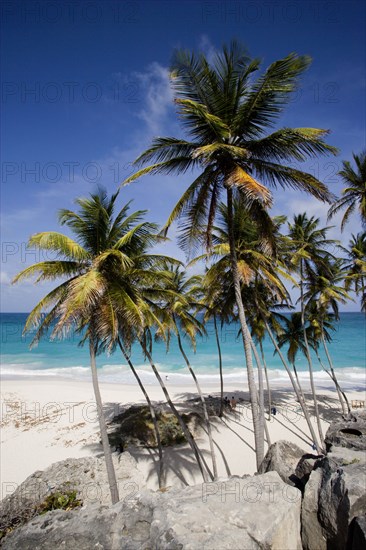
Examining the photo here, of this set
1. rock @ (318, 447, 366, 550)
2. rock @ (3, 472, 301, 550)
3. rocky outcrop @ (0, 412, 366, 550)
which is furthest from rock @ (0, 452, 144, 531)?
rock @ (318, 447, 366, 550)

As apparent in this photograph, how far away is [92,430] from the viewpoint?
16766mm

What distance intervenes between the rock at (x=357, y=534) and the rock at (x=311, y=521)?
43cm

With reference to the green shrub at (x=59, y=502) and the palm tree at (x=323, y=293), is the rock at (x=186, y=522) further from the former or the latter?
the palm tree at (x=323, y=293)

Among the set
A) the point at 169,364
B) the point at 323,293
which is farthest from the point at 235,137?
the point at 169,364

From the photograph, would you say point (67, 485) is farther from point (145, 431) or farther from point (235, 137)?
point (235, 137)

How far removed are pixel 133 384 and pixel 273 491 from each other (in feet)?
96.6

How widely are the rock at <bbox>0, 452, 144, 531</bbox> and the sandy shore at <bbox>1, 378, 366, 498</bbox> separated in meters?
1.66

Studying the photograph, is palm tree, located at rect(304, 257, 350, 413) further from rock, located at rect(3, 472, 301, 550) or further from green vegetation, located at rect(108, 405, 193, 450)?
rock, located at rect(3, 472, 301, 550)

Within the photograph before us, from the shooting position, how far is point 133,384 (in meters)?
31.4

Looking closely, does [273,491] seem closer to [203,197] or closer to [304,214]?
[203,197]

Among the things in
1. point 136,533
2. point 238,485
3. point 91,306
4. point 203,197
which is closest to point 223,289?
point 203,197

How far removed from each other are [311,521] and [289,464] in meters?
1.79

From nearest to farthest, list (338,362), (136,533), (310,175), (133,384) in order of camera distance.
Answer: (136,533)
(310,175)
(133,384)
(338,362)

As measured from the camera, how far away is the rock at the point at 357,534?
338 centimetres
